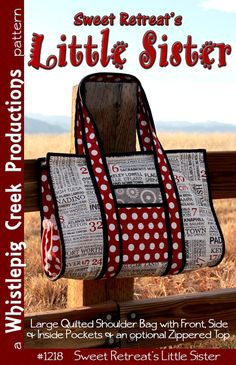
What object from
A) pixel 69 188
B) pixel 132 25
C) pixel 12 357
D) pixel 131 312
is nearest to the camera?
pixel 69 188

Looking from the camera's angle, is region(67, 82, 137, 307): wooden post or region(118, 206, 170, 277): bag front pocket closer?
region(118, 206, 170, 277): bag front pocket

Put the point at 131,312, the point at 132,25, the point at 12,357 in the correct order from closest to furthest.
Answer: the point at 12,357
the point at 131,312
the point at 132,25

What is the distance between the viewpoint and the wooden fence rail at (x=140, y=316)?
9.06ft

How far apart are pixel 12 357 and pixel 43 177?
72 cm

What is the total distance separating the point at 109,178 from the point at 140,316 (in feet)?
2.28

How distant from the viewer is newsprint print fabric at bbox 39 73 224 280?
8.13ft

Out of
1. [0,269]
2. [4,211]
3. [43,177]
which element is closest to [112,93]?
[43,177]

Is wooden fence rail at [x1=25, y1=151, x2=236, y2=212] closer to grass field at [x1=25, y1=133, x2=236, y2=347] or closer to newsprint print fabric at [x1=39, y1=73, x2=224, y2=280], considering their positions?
newsprint print fabric at [x1=39, y1=73, x2=224, y2=280]

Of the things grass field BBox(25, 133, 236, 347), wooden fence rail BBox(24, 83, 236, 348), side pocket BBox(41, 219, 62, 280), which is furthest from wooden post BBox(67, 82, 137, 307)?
grass field BBox(25, 133, 236, 347)

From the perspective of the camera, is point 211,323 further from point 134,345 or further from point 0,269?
point 0,269

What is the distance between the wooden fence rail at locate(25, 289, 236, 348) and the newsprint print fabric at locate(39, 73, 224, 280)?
27 cm

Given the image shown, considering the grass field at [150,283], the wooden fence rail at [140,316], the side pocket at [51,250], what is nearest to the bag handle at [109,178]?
the side pocket at [51,250]

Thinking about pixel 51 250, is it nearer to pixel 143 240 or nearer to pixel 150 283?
pixel 143 240

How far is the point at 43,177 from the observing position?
2.59 metres
